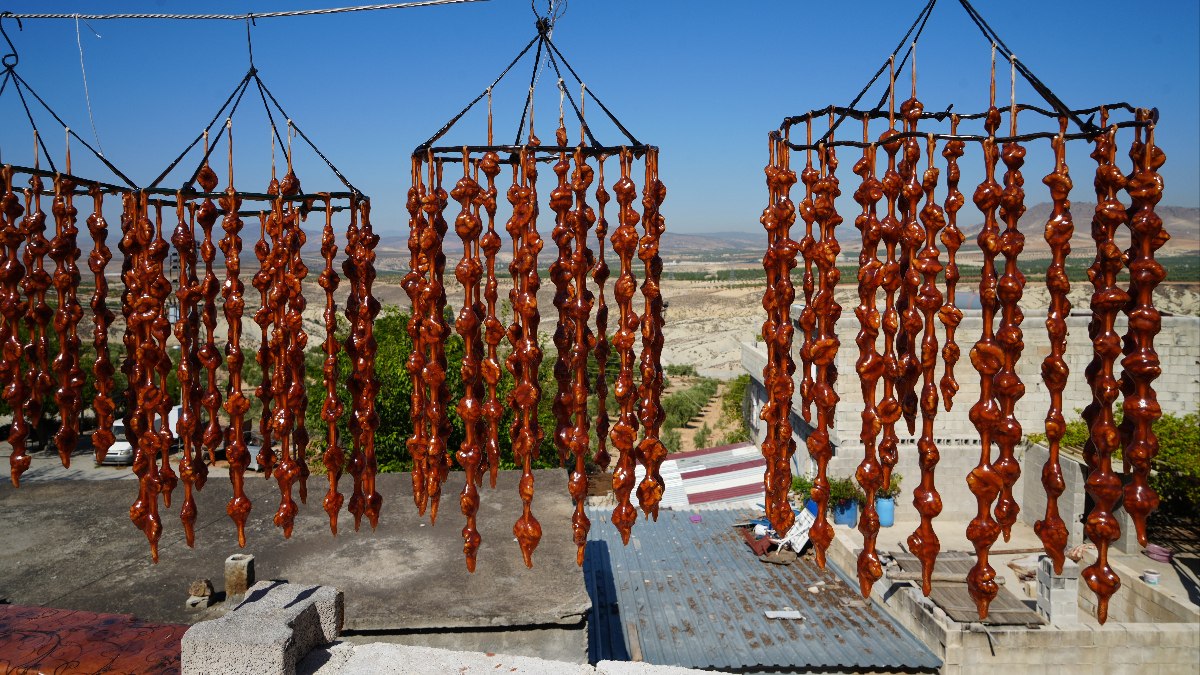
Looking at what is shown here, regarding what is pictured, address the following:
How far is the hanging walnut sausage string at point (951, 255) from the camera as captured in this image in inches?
129

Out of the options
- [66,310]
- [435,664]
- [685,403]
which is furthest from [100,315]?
[685,403]

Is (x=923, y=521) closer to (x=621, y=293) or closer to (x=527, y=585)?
(x=621, y=293)

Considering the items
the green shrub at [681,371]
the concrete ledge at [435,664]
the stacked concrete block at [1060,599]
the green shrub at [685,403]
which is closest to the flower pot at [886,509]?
the stacked concrete block at [1060,599]

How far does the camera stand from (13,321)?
388 centimetres

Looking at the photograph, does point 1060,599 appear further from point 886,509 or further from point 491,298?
point 491,298

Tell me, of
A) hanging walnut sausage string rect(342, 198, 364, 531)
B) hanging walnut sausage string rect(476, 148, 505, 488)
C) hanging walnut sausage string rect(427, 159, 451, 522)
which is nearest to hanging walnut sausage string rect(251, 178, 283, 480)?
hanging walnut sausage string rect(342, 198, 364, 531)

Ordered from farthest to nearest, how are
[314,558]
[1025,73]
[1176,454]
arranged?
[1176,454] → [314,558] → [1025,73]

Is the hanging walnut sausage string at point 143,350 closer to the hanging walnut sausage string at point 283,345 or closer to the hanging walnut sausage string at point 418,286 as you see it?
the hanging walnut sausage string at point 283,345

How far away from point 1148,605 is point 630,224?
1301 centimetres

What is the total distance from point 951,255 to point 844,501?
17220 mm

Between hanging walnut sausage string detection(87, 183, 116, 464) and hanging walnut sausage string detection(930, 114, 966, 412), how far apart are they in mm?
3527

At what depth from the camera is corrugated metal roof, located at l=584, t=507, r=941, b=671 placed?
1127 centimetres

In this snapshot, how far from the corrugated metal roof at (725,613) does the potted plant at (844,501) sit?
3.82 m

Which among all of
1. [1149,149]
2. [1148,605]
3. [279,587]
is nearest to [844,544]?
[1148,605]
